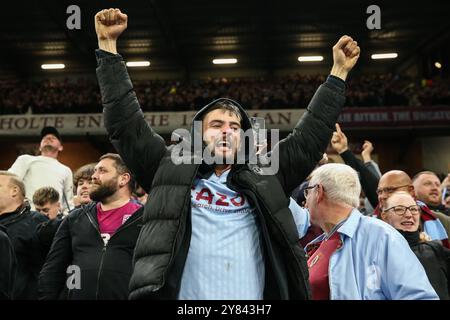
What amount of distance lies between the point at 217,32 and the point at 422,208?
15.6 meters

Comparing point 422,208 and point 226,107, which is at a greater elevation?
point 226,107

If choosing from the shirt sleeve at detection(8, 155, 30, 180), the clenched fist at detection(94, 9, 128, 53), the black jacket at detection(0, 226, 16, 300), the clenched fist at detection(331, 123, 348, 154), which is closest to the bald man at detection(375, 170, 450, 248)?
the clenched fist at detection(331, 123, 348, 154)

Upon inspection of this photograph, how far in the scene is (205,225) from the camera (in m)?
2.10

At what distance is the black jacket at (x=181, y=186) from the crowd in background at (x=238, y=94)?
605 inches

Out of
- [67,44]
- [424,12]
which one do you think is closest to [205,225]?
[424,12]

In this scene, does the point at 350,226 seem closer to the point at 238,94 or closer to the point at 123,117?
the point at 123,117

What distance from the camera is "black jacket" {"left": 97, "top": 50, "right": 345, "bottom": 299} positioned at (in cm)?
197

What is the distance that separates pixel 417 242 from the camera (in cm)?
317

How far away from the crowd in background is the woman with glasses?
47.5 ft

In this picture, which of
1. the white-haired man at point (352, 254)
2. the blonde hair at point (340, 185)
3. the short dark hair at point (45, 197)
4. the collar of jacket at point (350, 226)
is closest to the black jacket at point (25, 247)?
the short dark hair at point (45, 197)

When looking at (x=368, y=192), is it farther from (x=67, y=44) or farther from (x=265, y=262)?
(x=67, y=44)

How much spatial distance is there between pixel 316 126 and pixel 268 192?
1.30 feet

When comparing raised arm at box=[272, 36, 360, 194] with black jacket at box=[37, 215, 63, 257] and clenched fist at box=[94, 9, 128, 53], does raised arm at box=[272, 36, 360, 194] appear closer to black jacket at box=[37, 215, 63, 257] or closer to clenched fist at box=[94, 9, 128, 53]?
clenched fist at box=[94, 9, 128, 53]

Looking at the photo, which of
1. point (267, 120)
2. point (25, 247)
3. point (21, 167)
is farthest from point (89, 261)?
point (267, 120)
